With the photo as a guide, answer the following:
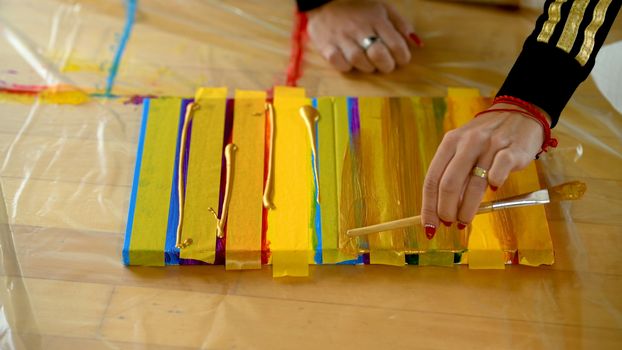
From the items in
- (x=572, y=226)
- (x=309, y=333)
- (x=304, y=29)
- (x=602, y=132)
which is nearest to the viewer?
(x=309, y=333)

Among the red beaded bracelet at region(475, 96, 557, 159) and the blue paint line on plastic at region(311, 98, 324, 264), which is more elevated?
the red beaded bracelet at region(475, 96, 557, 159)

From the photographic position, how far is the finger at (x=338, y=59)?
1058 mm

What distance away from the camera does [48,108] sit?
100cm

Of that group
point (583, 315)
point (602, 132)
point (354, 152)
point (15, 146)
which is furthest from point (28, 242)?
point (602, 132)

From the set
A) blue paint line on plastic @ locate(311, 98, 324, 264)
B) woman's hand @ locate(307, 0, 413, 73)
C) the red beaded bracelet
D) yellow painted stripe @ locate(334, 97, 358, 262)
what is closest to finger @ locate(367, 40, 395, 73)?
woman's hand @ locate(307, 0, 413, 73)

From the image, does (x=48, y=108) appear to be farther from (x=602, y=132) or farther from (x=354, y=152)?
(x=602, y=132)

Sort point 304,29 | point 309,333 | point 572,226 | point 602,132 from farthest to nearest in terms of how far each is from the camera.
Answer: point 304,29 → point 602,132 → point 572,226 → point 309,333

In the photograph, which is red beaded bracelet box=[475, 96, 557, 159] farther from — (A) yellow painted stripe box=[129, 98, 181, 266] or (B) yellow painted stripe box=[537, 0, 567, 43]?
(A) yellow painted stripe box=[129, 98, 181, 266]

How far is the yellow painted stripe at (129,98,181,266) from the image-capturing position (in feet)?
2.70

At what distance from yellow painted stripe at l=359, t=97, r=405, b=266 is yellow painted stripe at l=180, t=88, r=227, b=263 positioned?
A: 0.20 metres

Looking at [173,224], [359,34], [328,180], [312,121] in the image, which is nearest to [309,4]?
[359,34]

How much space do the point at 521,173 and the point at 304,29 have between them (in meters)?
0.45

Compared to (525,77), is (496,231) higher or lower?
lower

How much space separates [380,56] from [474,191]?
406 mm
